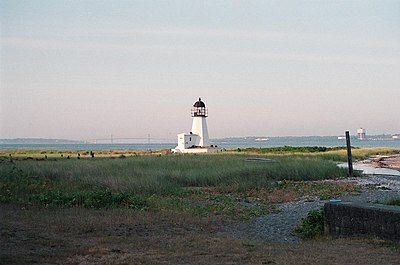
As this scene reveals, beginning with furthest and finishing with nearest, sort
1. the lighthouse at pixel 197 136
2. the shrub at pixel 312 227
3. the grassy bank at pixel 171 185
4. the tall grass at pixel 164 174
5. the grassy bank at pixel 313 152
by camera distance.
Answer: the lighthouse at pixel 197 136 < the grassy bank at pixel 313 152 < the tall grass at pixel 164 174 < the grassy bank at pixel 171 185 < the shrub at pixel 312 227

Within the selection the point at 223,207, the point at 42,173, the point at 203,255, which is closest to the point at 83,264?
the point at 203,255

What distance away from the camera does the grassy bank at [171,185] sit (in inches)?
622

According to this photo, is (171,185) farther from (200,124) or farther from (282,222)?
(200,124)

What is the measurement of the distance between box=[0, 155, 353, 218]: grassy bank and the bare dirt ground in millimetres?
2185

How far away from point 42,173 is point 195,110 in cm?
4043

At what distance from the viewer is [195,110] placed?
6262 centimetres

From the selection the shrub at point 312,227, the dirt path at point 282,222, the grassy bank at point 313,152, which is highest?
the grassy bank at point 313,152

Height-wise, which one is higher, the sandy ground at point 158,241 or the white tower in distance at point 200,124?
the white tower in distance at point 200,124

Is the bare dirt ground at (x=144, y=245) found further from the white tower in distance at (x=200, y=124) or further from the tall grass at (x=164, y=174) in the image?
the white tower in distance at (x=200, y=124)

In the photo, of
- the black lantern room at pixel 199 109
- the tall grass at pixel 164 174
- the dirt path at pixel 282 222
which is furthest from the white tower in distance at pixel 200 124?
the dirt path at pixel 282 222

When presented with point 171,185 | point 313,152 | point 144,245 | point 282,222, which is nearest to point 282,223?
point 282,222

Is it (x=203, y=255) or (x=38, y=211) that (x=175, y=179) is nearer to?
(x=38, y=211)

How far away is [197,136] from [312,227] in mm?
49759

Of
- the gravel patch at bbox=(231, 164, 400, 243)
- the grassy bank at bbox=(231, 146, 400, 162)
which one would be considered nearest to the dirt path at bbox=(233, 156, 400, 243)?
the gravel patch at bbox=(231, 164, 400, 243)
